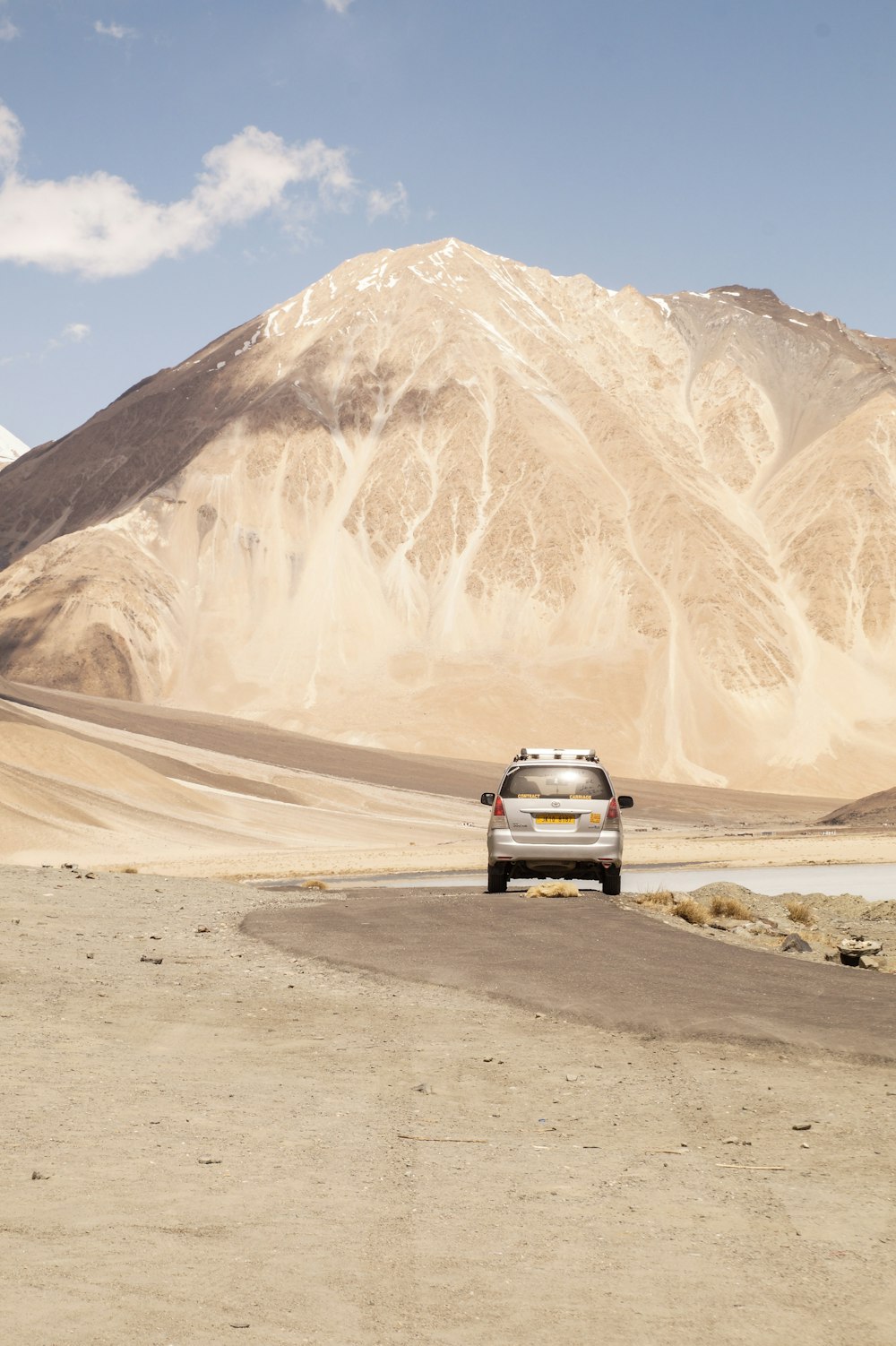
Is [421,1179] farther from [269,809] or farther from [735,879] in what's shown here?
[269,809]

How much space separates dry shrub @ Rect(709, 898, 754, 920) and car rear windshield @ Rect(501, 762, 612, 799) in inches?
104

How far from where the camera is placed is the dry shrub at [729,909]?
2002cm

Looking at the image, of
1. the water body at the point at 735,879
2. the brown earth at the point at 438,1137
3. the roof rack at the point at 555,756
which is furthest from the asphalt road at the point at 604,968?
the water body at the point at 735,879

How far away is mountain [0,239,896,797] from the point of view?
103625mm

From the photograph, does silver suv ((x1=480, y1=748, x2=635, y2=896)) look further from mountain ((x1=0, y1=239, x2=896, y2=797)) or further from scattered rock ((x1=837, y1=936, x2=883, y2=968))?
mountain ((x1=0, y1=239, x2=896, y2=797))

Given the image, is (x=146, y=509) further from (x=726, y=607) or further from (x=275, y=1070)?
(x=275, y=1070)

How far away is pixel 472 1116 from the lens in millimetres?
7734

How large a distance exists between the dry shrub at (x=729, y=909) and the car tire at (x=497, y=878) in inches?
114

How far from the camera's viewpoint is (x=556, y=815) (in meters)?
18.8

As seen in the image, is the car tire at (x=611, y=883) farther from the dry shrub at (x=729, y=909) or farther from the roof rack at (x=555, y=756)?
the roof rack at (x=555, y=756)

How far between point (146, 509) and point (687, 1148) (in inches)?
4726

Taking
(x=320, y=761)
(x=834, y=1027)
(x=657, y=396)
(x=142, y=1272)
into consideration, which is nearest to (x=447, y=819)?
(x=320, y=761)

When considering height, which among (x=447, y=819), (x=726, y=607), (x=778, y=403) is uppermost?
(x=778, y=403)

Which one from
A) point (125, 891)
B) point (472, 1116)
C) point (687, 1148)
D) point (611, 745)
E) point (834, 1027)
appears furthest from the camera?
point (611, 745)
